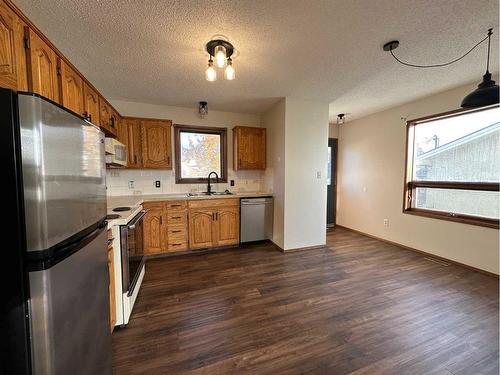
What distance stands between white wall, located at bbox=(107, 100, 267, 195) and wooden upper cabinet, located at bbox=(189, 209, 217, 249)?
26.9 inches

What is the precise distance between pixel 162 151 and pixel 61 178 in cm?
287

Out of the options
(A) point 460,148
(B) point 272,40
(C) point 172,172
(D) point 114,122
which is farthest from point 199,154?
(A) point 460,148

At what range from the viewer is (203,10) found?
4.91 ft

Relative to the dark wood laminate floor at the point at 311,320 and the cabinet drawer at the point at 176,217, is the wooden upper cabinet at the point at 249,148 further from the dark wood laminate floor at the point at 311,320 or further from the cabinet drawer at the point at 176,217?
the dark wood laminate floor at the point at 311,320

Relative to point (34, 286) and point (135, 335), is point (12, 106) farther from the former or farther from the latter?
point (135, 335)

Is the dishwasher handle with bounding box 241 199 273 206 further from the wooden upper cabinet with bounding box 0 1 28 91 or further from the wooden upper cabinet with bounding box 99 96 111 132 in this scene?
the wooden upper cabinet with bounding box 0 1 28 91

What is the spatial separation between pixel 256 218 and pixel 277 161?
1.07m

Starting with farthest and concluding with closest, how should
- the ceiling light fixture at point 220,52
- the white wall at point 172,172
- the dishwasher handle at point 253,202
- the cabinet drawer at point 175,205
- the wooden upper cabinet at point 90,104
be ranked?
the dishwasher handle at point 253,202
the white wall at point 172,172
the cabinet drawer at point 175,205
the wooden upper cabinet at point 90,104
the ceiling light fixture at point 220,52

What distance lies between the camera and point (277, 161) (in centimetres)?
358

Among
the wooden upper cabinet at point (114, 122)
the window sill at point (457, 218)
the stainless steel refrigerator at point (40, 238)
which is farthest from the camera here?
the wooden upper cabinet at point (114, 122)

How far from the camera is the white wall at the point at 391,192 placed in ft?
9.25

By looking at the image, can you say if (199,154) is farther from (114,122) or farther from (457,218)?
(457,218)

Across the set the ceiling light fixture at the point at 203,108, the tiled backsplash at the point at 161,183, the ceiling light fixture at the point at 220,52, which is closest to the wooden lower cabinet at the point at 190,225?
the tiled backsplash at the point at 161,183

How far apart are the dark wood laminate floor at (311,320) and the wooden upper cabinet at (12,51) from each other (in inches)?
75.0
